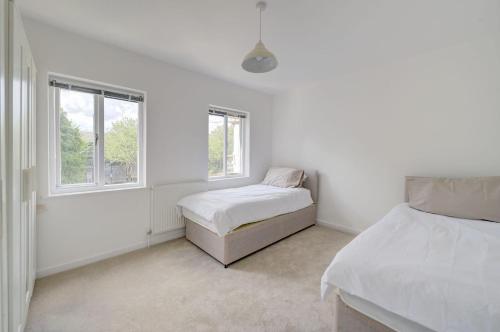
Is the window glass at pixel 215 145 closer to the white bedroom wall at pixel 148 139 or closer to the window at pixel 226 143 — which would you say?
the window at pixel 226 143

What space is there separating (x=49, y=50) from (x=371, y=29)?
10.3 feet

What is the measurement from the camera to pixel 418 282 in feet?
3.24

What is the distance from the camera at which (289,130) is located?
407cm

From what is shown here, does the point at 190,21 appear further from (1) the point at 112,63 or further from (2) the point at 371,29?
(2) the point at 371,29

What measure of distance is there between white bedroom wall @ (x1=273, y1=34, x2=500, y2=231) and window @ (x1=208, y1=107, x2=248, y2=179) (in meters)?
0.91

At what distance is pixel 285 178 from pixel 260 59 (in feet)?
7.43

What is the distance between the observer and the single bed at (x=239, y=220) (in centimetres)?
224

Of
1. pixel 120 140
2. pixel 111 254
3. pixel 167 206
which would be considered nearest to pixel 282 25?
pixel 120 140

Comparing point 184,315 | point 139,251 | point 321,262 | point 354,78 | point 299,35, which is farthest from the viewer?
point 354,78

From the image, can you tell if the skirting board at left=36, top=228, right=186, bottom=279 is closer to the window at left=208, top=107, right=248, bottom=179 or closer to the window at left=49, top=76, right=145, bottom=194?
the window at left=49, top=76, right=145, bottom=194

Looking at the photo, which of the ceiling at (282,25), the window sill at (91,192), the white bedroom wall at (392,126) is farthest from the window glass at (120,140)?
the white bedroom wall at (392,126)

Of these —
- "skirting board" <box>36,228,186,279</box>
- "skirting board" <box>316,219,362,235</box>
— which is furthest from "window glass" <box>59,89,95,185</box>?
"skirting board" <box>316,219,362,235</box>

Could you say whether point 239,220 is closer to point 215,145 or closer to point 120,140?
point 215,145

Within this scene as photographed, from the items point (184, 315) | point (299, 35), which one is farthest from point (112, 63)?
point (184, 315)
